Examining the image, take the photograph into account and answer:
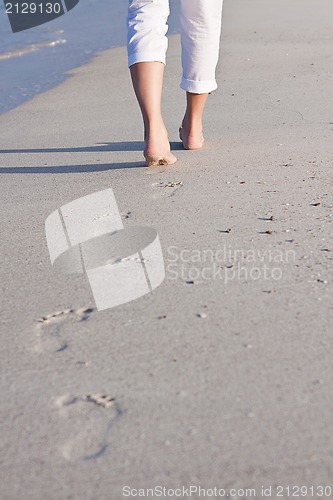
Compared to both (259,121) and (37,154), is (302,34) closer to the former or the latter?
(259,121)

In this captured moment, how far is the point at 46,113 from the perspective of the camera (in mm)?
4445

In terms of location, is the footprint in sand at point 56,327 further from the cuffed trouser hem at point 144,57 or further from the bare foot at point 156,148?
the cuffed trouser hem at point 144,57

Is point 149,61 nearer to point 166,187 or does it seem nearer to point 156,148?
point 156,148

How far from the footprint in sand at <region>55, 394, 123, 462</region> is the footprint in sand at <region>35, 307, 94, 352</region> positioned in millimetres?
202

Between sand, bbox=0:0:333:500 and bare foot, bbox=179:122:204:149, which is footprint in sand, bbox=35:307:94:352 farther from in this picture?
bare foot, bbox=179:122:204:149

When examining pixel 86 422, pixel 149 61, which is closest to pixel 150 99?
pixel 149 61

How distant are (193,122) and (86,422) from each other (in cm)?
191

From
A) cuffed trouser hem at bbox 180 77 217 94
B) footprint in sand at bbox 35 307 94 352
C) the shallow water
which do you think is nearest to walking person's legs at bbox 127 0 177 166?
cuffed trouser hem at bbox 180 77 217 94

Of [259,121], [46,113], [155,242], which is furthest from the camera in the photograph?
[46,113]

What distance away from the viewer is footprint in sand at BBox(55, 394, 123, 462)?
1.42 m

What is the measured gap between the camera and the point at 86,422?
150 centimetres

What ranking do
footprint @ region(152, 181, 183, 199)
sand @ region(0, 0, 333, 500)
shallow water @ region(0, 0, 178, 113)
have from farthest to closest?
shallow water @ region(0, 0, 178, 113) < footprint @ region(152, 181, 183, 199) < sand @ region(0, 0, 333, 500)

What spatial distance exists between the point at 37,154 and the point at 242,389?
2.13 metres

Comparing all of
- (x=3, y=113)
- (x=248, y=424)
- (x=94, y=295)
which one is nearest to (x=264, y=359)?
(x=248, y=424)
